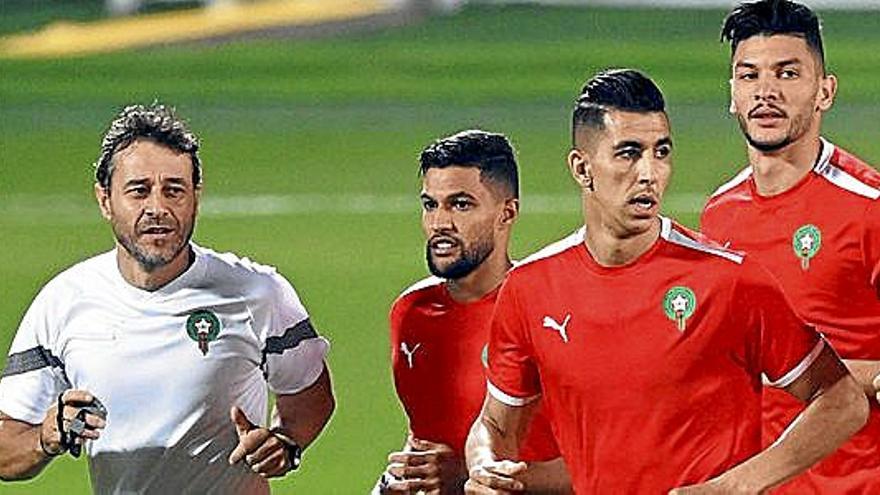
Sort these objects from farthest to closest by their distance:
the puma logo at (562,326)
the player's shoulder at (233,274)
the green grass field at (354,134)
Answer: the green grass field at (354,134)
the player's shoulder at (233,274)
the puma logo at (562,326)

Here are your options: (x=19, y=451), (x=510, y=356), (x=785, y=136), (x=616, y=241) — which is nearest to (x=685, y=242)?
(x=616, y=241)

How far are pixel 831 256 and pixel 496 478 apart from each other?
4.59 ft

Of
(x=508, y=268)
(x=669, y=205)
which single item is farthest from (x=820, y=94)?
(x=669, y=205)

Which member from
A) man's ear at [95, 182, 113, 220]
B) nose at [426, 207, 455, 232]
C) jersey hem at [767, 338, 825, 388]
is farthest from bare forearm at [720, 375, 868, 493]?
man's ear at [95, 182, 113, 220]

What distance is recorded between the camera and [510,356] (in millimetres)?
6441

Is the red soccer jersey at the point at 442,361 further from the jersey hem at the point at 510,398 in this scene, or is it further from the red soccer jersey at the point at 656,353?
the red soccer jersey at the point at 656,353

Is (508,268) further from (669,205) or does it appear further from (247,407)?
(669,205)

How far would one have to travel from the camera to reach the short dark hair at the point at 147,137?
680 cm

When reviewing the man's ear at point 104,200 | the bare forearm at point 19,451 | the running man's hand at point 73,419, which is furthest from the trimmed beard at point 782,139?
the bare forearm at point 19,451

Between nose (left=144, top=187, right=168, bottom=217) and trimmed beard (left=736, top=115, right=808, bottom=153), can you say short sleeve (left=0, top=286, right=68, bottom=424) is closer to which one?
nose (left=144, top=187, right=168, bottom=217)

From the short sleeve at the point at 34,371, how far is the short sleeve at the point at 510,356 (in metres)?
1.29

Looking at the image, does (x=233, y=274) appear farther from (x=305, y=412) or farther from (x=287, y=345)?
(x=305, y=412)

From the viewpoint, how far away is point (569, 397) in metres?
6.33

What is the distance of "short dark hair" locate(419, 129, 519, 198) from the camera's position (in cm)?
680
